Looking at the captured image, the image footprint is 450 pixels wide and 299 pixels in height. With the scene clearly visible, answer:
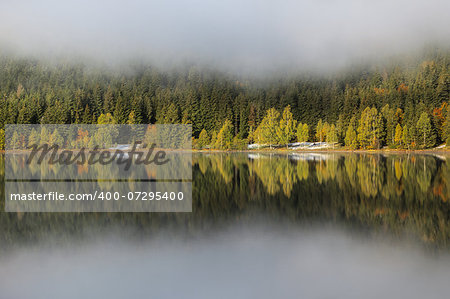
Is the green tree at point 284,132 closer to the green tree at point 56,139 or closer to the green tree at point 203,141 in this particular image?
the green tree at point 203,141

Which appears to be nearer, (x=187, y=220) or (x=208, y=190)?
(x=187, y=220)

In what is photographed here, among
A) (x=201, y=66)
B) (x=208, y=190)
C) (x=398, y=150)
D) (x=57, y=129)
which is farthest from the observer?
(x=201, y=66)

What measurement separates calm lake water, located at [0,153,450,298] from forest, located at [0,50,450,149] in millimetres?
71020

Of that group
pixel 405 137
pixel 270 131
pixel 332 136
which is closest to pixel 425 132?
pixel 405 137

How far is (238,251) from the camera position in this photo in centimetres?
1045

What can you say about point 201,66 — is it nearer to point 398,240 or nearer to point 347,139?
A: point 347,139

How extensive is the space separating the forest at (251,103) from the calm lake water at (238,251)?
71020 millimetres

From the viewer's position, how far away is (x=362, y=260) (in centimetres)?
967

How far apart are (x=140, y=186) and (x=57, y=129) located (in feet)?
264

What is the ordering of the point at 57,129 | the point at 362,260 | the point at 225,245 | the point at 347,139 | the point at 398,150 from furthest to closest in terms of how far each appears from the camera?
1. the point at 57,129
2. the point at 347,139
3. the point at 398,150
4. the point at 225,245
5. the point at 362,260

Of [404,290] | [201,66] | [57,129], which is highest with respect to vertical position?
[201,66]

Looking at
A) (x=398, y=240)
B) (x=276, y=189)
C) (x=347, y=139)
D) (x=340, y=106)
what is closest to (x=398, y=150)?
(x=347, y=139)

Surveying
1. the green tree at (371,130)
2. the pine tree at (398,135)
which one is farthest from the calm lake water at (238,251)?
the pine tree at (398,135)

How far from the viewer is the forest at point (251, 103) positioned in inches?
3265
